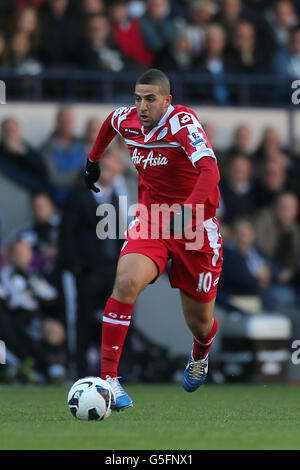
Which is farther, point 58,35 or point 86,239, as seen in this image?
point 58,35

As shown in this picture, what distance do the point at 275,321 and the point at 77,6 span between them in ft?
17.7

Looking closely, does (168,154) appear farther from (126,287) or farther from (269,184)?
(269,184)

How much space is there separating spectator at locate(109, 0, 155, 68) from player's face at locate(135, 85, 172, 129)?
7.40 metres

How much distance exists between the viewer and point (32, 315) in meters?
12.5

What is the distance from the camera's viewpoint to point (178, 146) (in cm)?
833

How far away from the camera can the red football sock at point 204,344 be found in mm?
9172

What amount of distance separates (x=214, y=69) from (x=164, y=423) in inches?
372

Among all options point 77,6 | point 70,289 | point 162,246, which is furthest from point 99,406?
point 77,6

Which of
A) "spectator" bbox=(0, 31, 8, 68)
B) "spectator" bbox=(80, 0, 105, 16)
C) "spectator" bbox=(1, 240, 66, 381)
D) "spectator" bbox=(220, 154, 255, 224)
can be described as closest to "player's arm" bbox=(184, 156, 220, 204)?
"spectator" bbox=(1, 240, 66, 381)

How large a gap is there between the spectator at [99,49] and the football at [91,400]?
27.1 feet

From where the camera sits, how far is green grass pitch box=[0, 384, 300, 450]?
609 cm

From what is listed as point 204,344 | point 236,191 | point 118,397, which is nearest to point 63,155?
point 236,191

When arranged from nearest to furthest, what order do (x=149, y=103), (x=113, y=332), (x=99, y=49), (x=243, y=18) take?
(x=113, y=332) → (x=149, y=103) → (x=99, y=49) → (x=243, y=18)
